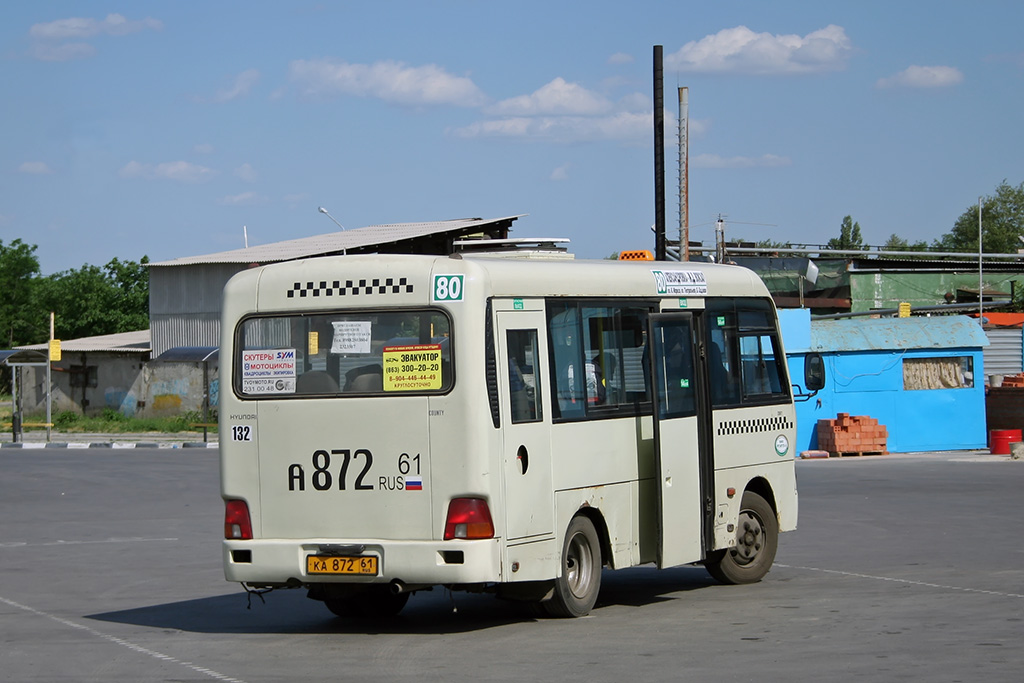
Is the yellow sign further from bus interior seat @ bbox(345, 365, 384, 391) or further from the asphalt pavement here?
the asphalt pavement

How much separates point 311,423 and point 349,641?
1.59 metres

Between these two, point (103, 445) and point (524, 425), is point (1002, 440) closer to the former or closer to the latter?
point (524, 425)

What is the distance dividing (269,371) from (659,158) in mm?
26279

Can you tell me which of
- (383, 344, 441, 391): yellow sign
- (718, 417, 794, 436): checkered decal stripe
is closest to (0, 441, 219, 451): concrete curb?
(718, 417, 794, 436): checkered decal stripe

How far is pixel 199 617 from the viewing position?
11.5 metres

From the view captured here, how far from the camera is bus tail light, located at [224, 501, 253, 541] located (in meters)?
10.3

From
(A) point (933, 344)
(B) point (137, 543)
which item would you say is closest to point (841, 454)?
(A) point (933, 344)

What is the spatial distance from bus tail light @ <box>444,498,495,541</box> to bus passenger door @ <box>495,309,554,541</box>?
20 cm

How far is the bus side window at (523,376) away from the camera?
10.1 meters

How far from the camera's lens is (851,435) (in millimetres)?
31984

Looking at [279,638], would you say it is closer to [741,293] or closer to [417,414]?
[417,414]

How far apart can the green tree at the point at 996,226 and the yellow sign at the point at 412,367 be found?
322 feet

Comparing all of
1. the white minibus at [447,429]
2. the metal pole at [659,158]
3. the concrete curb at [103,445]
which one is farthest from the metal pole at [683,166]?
the white minibus at [447,429]

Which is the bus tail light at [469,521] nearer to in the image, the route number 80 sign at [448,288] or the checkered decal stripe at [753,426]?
the route number 80 sign at [448,288]
